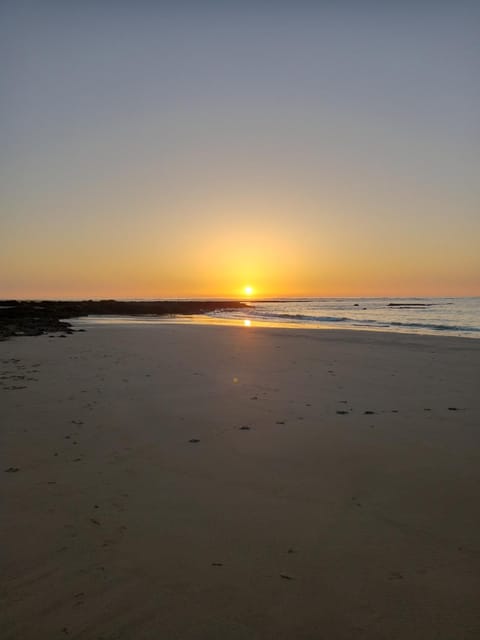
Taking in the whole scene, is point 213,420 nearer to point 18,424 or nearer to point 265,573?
point 18,424

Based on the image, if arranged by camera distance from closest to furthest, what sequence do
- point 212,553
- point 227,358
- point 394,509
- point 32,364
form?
point 212,553, point 394,509, point 32,364, point 227,358

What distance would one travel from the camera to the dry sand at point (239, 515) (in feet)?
9.85

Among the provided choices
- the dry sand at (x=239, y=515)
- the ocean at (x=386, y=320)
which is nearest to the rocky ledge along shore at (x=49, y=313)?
the ocean at (x=386, y=320)

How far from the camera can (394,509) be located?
440cm

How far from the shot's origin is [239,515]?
14.1 ft

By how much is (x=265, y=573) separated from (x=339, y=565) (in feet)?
1.94

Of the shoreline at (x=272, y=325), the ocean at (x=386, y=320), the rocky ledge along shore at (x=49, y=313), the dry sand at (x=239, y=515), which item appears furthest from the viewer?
the ocean at (x=386, y=320)

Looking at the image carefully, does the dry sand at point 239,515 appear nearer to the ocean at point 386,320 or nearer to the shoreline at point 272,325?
the shoreline at point 272,325

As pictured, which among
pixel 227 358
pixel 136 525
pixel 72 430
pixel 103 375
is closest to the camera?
pixel 136 525

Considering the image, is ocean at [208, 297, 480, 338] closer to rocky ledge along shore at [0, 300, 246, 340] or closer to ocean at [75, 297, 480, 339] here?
ocean at [75, 297, 480, 339]

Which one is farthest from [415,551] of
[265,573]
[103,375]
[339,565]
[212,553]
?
[103,375]

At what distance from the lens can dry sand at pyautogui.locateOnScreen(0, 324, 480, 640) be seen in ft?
9.85

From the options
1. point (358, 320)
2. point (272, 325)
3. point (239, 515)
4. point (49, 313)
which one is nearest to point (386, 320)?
point (358, 320)

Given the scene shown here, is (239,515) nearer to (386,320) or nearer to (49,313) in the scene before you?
(386,320)
